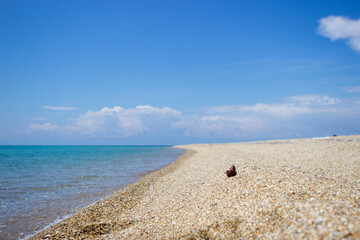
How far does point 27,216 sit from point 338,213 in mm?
14254

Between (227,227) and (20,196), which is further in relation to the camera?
(20,196)

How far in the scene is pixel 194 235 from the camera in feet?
23.1

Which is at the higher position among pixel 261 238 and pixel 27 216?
pixel 261 238

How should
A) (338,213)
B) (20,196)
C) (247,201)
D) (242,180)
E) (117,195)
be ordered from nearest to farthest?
(338,213) → (247,201) → (242,180) → (117,195) → (20,196)

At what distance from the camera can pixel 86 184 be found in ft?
66.1

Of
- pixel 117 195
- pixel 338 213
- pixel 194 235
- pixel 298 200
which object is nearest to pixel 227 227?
pixel 194 235

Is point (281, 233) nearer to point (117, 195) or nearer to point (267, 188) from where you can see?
point (267, 188)

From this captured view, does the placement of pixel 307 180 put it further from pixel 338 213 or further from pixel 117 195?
pixel 117 195

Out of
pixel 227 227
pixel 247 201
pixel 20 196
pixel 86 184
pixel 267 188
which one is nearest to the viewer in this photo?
pixel 227 227

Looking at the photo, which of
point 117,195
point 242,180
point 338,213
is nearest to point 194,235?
point 338,213

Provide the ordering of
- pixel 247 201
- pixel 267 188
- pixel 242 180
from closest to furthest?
1. pixel 247 201
2. pixel 267 188
3. pixel 242 180

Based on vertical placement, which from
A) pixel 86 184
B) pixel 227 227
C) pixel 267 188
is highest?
pixel 267 188

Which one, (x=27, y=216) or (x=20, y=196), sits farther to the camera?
(x=20, y=196)

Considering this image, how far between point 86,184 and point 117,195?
7408mm
